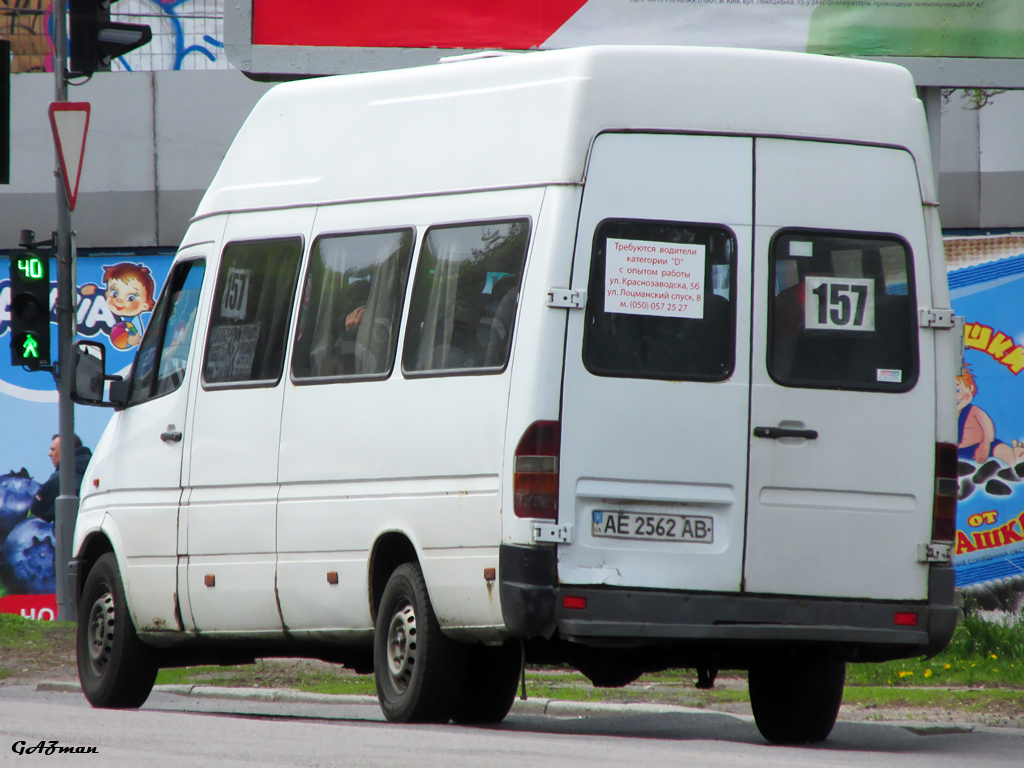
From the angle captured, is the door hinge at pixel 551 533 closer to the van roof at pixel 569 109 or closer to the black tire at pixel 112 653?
the van roof at pixel 569 109

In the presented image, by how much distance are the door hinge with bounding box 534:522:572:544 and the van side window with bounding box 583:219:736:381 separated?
2.10 ft

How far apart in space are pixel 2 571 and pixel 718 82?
1255cm

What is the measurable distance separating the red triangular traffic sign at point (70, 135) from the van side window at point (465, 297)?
7583 millimetres

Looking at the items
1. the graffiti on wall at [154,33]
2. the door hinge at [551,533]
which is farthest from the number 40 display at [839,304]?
the graffiti on wall at [154,33]

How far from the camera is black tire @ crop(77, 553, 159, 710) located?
9.42m

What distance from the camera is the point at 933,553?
295 inches

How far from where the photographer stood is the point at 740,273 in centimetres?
738

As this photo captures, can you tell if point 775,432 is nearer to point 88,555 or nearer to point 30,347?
point 88,555

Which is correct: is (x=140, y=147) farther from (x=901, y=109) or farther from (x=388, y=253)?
(x=901, y=109)

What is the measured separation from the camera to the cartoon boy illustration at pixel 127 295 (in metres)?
18.1

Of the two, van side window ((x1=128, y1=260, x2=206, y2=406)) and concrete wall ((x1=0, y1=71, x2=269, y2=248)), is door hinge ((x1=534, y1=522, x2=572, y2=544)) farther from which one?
concrete wall ((x1=0, y1=71, x2=269, y2=248))

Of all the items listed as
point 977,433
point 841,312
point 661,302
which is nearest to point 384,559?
point 661,302

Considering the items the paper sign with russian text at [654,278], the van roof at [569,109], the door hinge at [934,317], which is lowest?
the door hinge at [934,317]

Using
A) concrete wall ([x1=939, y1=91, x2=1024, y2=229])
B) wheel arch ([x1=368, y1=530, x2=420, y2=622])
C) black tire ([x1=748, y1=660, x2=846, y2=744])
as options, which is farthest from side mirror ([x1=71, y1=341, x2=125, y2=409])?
concrete wall ([x1=939, y1=91, x2=1024, y2=229])
